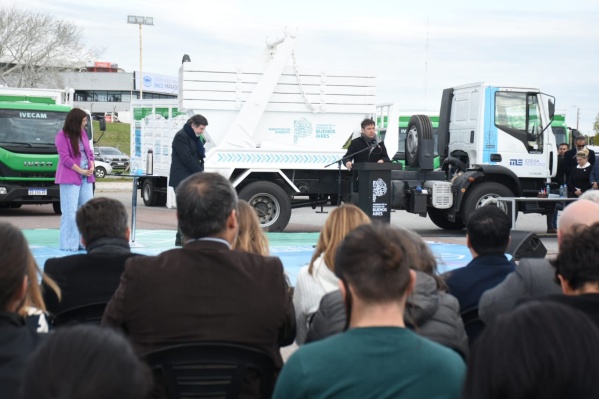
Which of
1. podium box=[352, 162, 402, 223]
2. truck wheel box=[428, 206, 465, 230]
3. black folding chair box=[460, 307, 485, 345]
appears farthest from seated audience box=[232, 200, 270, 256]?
truck wheel box=[428, 206, 465, 230]

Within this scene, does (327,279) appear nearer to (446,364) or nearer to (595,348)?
(446,364)

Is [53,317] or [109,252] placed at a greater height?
[109,252]

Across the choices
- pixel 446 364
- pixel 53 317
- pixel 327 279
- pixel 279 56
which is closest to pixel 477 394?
pixel 446 364

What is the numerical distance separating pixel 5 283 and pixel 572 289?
6.60ft

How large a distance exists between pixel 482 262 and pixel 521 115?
1290 cm

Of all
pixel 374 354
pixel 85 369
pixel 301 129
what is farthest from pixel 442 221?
pixel 85 369

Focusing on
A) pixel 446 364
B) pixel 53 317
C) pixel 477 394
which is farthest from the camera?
pixel 53 317

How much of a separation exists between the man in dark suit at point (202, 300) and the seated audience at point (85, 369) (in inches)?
67.7

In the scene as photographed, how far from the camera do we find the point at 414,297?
12.4ft

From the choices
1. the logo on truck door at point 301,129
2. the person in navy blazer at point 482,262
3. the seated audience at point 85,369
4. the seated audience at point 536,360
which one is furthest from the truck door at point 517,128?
the seated audience at point 85,369

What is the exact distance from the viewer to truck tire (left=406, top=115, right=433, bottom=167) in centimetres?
1675

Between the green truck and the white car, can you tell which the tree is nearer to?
the white car

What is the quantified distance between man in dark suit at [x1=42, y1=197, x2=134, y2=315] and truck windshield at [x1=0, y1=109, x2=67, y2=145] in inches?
625

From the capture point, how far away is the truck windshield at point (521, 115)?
1714cm
